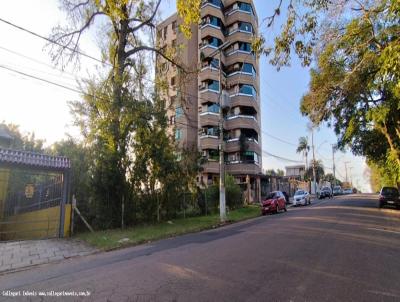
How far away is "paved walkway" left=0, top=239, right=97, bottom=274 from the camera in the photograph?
31.3 ft

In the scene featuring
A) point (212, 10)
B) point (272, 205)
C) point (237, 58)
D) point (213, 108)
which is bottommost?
point (272, 205)

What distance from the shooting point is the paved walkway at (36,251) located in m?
9.53

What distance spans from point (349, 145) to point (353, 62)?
16639mm

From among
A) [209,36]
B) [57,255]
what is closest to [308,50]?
[57,255]

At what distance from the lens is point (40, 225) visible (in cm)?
1670

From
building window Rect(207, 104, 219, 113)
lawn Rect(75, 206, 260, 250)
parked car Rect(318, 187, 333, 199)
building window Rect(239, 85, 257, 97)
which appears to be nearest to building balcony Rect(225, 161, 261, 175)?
building window Rect(207, 104, 219, 113)

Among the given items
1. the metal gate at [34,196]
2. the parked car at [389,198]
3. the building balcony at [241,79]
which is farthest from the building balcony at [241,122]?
the metal gate at [34,196]

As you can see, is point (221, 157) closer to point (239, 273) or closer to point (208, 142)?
point (239, 273)

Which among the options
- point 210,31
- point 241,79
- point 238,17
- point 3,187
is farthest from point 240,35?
point 3,187

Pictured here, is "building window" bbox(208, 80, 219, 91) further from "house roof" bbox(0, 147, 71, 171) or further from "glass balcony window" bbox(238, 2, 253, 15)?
"house roof" bbox(0, 147, 71, 171)

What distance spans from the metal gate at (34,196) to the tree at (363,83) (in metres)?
13.0

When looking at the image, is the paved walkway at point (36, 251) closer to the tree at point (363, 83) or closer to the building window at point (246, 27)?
the tree at point (363, 83)

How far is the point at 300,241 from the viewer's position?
32.7 ft

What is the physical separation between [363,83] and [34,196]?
20.6 m
